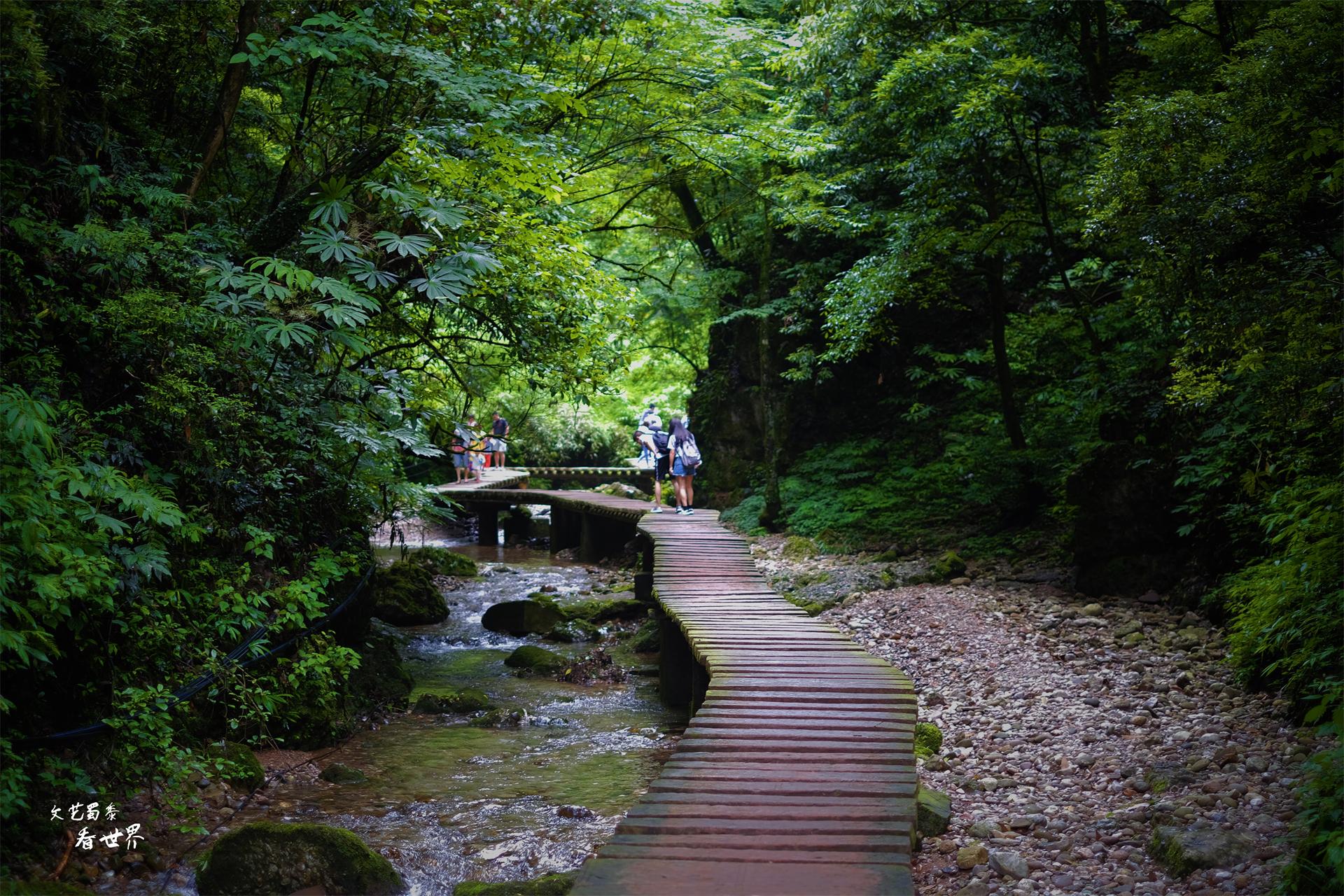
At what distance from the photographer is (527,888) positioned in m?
4.72

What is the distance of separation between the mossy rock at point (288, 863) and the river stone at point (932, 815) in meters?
2.92

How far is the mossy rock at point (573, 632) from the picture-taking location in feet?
37.3

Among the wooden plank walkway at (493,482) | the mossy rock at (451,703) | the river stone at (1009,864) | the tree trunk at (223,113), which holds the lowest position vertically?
the mossy rock at (451,703)

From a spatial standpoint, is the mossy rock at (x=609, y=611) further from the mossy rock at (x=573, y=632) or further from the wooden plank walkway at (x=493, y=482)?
the wooden plank walkway at (x=493, y=482)

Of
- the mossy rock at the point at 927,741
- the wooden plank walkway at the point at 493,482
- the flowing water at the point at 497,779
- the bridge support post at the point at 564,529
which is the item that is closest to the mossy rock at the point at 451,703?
the flowing water at the point at 497,779

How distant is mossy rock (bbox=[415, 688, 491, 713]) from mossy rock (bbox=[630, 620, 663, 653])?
8.52 ft

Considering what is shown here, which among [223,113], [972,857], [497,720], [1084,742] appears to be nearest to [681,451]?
[497,720]

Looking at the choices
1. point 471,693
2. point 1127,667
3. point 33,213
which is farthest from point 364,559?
point 1127,667

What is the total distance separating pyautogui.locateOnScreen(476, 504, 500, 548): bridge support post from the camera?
21.3 metres

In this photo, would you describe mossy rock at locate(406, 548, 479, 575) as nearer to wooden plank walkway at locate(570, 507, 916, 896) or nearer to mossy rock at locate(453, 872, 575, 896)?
wooden plank walkway at locate(570, 507, 916, 896)

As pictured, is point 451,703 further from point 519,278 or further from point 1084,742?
point 1084,742

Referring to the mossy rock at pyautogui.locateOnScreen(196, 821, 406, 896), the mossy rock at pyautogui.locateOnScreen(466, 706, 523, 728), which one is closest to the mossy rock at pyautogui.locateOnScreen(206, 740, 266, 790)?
the mossy rock at pyautogui.locateOnScreen(196, 821, 406, 896)

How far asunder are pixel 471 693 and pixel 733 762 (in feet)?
14.8

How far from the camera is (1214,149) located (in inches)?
226
